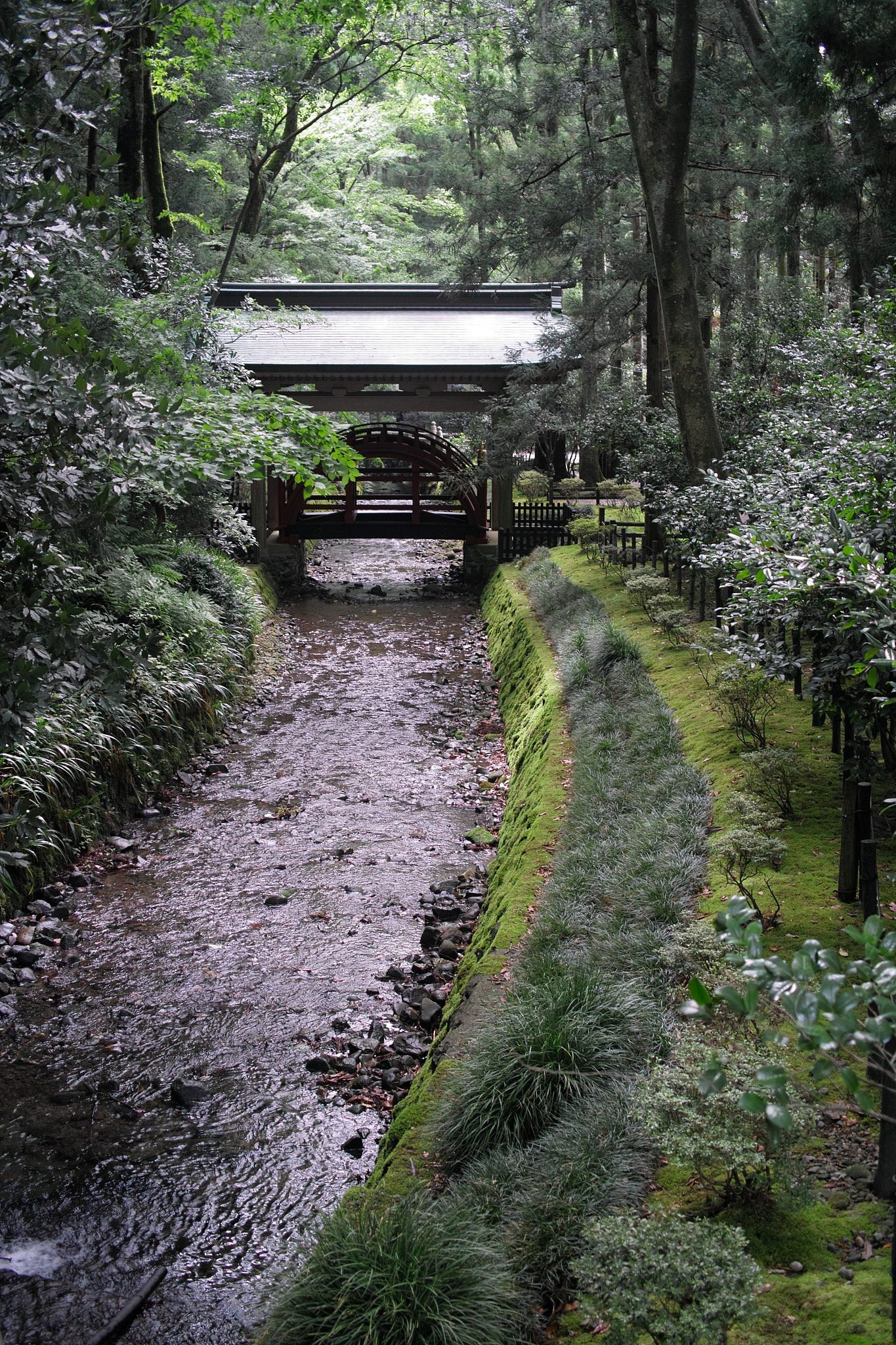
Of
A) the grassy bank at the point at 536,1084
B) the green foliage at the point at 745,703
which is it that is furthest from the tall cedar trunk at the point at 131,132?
the grassy bank at the point at 536,1084

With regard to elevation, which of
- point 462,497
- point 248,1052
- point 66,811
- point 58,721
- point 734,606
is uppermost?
point 462,497

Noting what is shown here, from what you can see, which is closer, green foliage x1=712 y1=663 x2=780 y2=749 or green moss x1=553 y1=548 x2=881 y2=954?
green moss x1=553 y1=548 x2=881 y2=954

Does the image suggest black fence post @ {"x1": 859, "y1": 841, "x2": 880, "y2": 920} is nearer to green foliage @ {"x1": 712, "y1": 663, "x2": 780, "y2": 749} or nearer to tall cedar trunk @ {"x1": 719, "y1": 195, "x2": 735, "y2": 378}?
green foliage @ {"x1": 712, "y1": 663, "x2": 780, "y2": 749}

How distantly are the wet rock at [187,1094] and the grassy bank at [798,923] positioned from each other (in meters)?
2.58

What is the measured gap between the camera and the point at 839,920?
4.20 meters

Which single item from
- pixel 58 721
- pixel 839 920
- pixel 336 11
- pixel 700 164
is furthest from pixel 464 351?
pixel 839 920

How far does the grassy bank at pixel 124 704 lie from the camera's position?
3242mm

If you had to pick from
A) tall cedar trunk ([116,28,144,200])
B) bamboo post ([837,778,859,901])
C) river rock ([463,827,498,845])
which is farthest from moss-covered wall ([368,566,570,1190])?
tall cedar trunk ([116,28,144,200])

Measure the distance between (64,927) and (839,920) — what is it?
15.7ft

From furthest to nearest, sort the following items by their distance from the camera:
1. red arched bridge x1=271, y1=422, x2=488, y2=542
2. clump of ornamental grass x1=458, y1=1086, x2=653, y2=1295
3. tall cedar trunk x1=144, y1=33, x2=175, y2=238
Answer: red arched bridge x1=271, y1=422, x2=488, y2=542
tall cedar trunk x1=144, y1=33, x2=175, y2=238
clump of ornamental grass x1=458, y1=1086, x2=653, y2=1295

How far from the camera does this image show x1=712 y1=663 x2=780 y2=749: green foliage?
20.0 ft

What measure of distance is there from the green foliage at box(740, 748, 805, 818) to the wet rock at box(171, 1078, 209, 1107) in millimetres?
3202

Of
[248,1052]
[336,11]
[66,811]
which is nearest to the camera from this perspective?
[248,1052]

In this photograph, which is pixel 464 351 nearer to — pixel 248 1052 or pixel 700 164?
pixel 700 164
